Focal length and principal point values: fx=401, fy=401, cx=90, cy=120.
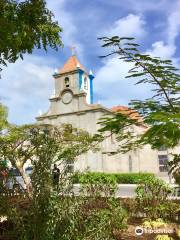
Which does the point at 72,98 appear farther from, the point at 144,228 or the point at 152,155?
the point at 144,228

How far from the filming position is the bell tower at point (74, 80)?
164 ft

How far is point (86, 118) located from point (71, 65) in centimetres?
824

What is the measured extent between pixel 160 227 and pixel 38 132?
4878 millimetres

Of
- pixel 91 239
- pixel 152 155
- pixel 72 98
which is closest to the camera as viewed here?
pixel 91 239

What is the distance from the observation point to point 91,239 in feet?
22.2

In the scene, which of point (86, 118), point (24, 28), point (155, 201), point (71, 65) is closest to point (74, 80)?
point (71, 65)

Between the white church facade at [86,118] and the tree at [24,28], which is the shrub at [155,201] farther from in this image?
the white church facade at [86,118]

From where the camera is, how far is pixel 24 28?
8.15 m

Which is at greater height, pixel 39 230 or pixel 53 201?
pixel 53 201

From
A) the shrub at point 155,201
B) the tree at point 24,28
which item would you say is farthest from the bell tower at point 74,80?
the tree at point 24,28

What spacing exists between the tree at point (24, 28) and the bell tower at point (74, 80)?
39.6 meters

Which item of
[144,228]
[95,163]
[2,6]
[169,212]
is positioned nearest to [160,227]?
[144,228]

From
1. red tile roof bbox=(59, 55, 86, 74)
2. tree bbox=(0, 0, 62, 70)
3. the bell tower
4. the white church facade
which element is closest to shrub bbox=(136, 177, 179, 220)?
tree bbox=(0, 0, 62, 70)

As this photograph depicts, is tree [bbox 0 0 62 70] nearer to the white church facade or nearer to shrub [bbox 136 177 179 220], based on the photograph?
shrub [bbox 136 177 179 220]
